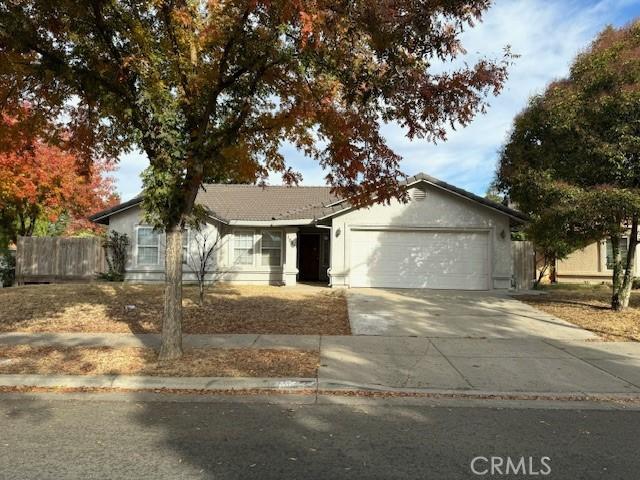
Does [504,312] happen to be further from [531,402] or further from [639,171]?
[531,402]

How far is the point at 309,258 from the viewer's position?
23.2 metres

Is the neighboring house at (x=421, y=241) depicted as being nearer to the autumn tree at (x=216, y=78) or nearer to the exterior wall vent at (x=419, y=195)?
the exterior wall vent at (x=419, y=195)

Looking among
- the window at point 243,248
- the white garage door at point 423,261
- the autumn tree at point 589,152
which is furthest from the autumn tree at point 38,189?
the autumn tree at point 589,152

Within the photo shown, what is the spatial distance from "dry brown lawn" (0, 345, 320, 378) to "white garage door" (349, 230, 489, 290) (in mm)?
9983

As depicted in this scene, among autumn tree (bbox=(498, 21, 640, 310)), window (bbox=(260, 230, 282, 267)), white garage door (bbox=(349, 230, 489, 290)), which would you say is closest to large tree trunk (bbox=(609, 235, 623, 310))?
autumn tree (bbox=(498, 21, 640, 310))

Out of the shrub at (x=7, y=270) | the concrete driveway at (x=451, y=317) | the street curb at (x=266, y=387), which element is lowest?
the street curb at (x=266, y=387)

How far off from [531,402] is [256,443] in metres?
3.66

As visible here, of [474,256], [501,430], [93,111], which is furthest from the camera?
[474,256]

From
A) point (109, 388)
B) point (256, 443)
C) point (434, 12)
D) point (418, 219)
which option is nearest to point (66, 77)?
point (109, 388)

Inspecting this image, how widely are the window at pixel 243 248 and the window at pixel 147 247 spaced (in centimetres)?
294

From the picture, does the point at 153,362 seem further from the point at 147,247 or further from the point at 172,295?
the point at 147,247

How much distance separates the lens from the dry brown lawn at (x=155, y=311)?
11.3 meters

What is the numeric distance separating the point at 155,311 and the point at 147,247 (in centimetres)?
836

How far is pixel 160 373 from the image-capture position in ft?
25.0
